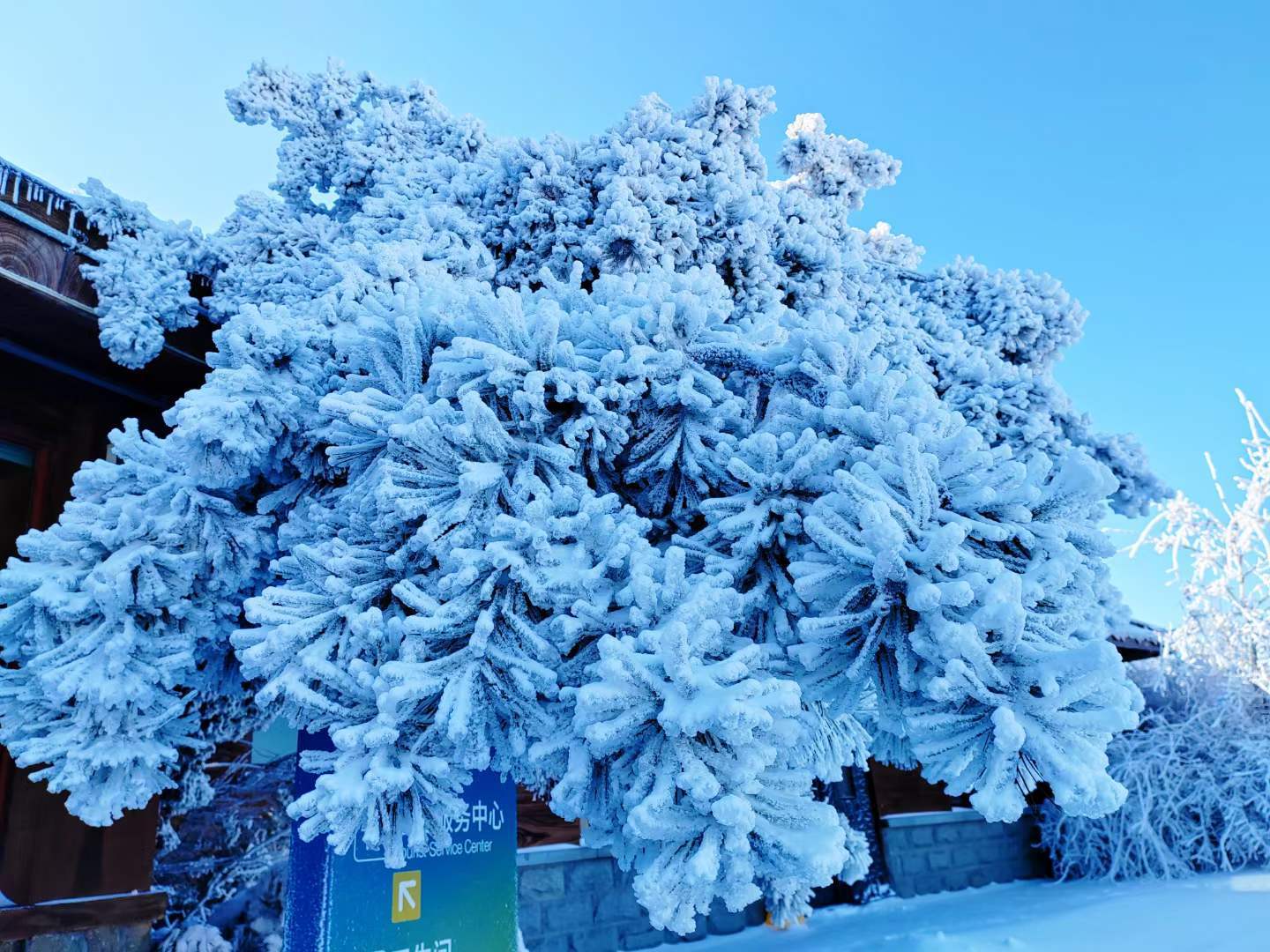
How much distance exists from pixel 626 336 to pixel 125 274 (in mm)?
2148

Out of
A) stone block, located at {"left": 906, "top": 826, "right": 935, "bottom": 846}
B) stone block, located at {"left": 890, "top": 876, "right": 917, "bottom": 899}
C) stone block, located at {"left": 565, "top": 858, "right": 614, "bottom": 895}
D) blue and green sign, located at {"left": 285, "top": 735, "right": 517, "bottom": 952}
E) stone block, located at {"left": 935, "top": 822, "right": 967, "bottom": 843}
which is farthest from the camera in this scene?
stone block, located at {"left": 935, "top": 822, "right": 967, "bottom": 843}

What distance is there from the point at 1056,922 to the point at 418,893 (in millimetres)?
4281

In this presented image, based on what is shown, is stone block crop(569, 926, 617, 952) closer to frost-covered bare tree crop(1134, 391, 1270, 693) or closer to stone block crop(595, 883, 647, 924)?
stone block crop(595, 883, 647, 924)

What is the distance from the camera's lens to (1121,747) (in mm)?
6605

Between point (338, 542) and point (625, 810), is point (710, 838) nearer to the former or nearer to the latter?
point (625, 810)

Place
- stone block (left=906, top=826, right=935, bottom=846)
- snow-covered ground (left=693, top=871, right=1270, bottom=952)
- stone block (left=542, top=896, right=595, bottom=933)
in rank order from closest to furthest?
1. snow-covered ground (left=693, top=871, right=1270, bottom=952)
2. stone block (left=542, top=896, right=595, bottom=933)
3. stone block (left=906, top=826, right=935, bottom=846)

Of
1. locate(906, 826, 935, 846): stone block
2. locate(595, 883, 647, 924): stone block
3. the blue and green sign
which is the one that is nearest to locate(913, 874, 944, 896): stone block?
locate(906, 826, 935, 846): stone block

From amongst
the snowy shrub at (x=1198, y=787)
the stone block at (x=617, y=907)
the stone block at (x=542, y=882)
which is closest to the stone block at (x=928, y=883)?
the snowy shrub at (x=1198, y=787)

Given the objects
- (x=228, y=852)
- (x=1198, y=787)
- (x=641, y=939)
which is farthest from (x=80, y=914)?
(x=1198, y=787)

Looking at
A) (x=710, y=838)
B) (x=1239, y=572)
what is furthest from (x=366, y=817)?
(x=1239, y=572)

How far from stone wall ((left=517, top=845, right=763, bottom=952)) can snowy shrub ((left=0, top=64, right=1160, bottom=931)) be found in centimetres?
269

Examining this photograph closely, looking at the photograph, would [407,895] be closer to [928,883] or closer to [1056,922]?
[1056,922]

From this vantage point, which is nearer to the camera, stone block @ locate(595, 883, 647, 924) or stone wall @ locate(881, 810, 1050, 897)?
stone block @ locate(595, 883, 647, 924)

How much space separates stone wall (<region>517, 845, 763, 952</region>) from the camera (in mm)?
4484
